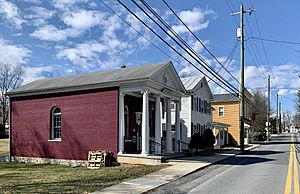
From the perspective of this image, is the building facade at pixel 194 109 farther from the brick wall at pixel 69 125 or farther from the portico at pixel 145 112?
the brick wall at pixel 69 125

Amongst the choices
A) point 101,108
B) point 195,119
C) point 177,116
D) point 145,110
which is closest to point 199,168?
point 145,110

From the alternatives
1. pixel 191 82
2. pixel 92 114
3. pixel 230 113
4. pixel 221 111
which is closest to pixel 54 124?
pixel 92 114

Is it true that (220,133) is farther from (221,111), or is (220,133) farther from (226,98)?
(226,98)

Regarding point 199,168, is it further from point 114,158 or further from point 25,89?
point 25,89

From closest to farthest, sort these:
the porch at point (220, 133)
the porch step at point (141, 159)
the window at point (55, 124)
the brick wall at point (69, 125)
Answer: the porch step at point (141, 159) → the brick wall at point (69, 125) → the window at point (55, 124) → the porch at point (220, 133)

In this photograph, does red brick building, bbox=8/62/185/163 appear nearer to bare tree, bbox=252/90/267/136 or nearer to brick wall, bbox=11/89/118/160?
brick wall, bbox=11/89/118/160

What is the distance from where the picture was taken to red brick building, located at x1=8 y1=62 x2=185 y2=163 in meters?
21.6

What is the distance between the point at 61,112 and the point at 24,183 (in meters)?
10.8

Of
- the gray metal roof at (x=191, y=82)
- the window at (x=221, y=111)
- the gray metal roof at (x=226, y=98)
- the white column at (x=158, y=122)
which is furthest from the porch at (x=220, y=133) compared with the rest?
the white column at (x=158, y=122)

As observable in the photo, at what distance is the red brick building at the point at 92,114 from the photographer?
21625mm

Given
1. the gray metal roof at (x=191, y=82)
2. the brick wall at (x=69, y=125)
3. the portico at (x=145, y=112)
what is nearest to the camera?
the portico at (x=145, y=112)

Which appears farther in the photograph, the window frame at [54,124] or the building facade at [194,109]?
the building facade at [194,109]

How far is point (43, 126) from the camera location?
2525 cm

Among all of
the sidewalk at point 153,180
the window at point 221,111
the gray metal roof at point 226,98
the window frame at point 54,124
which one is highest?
the gray metal roof at point 226,98
